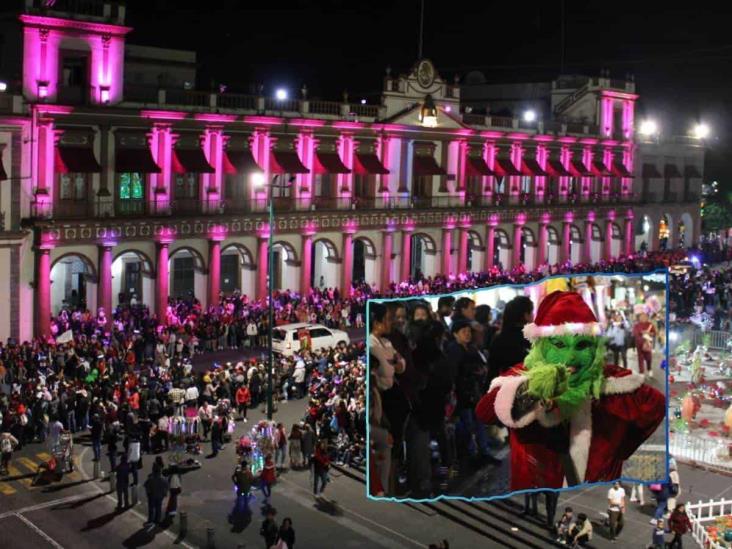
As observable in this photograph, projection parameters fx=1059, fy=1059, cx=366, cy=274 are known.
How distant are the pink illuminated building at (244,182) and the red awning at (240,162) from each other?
6 cm

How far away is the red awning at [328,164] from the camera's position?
155 feet

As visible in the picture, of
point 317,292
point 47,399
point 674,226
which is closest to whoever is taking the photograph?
point 47,399

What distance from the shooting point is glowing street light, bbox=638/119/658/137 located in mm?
70750

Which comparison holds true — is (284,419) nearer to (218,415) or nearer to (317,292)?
(218,415)

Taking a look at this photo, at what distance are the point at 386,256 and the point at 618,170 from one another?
2303 centimetres

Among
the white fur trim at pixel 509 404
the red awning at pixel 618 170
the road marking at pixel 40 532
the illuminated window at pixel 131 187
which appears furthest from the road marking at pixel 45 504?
the red awning at pixel 618 170

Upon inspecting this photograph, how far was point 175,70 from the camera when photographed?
49594mm

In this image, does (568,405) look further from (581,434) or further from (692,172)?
(692,172)

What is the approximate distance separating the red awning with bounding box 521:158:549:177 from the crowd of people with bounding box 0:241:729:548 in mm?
14489

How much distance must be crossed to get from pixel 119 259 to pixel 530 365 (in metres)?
33.0

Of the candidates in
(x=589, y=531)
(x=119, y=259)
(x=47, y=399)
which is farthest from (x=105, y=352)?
(x=589, y=531)

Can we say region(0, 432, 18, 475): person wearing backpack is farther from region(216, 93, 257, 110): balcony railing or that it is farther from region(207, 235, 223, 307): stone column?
region(216, 93, 257, 110): balcony railing

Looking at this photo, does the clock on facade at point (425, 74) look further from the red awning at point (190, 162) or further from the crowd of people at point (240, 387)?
the red awning at point (190, 162)

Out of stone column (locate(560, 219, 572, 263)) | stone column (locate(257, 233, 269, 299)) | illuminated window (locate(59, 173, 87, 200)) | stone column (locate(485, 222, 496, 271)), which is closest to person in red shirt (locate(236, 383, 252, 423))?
illuminated window (locate(59, 173, 87, 200))
